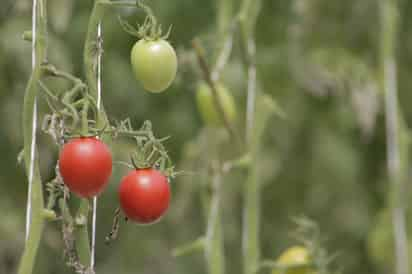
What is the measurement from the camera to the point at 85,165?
0.85 meters

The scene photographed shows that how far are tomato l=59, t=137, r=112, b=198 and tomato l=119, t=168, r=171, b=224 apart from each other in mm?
40

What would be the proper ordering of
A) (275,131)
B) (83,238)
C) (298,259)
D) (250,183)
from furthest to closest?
1. (275,131)
2. (250,183)
3. (298,259)
4. (83,238)

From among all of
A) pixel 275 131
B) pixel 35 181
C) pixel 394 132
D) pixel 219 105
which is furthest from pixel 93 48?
pixel 275 131

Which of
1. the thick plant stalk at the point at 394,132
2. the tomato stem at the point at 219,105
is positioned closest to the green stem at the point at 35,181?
the tomato stem at the point at 219,105

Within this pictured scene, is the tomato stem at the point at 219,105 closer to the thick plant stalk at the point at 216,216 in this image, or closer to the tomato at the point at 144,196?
the thick plant stalk at the point at 216,216

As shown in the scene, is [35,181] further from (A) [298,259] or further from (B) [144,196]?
(A) [298,259]

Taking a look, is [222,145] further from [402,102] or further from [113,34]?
[402,102]

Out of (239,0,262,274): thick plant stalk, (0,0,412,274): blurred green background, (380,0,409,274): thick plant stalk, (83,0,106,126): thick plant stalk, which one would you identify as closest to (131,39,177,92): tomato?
(83,0,106,126): thick plant stalk

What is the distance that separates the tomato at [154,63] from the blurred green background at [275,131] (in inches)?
31.7

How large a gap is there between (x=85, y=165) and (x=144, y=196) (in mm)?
77

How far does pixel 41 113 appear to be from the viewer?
5.91 feet

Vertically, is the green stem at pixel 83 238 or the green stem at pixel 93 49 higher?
the green stem at pixel 93 49

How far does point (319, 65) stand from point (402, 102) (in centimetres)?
57

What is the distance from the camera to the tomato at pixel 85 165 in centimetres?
86
